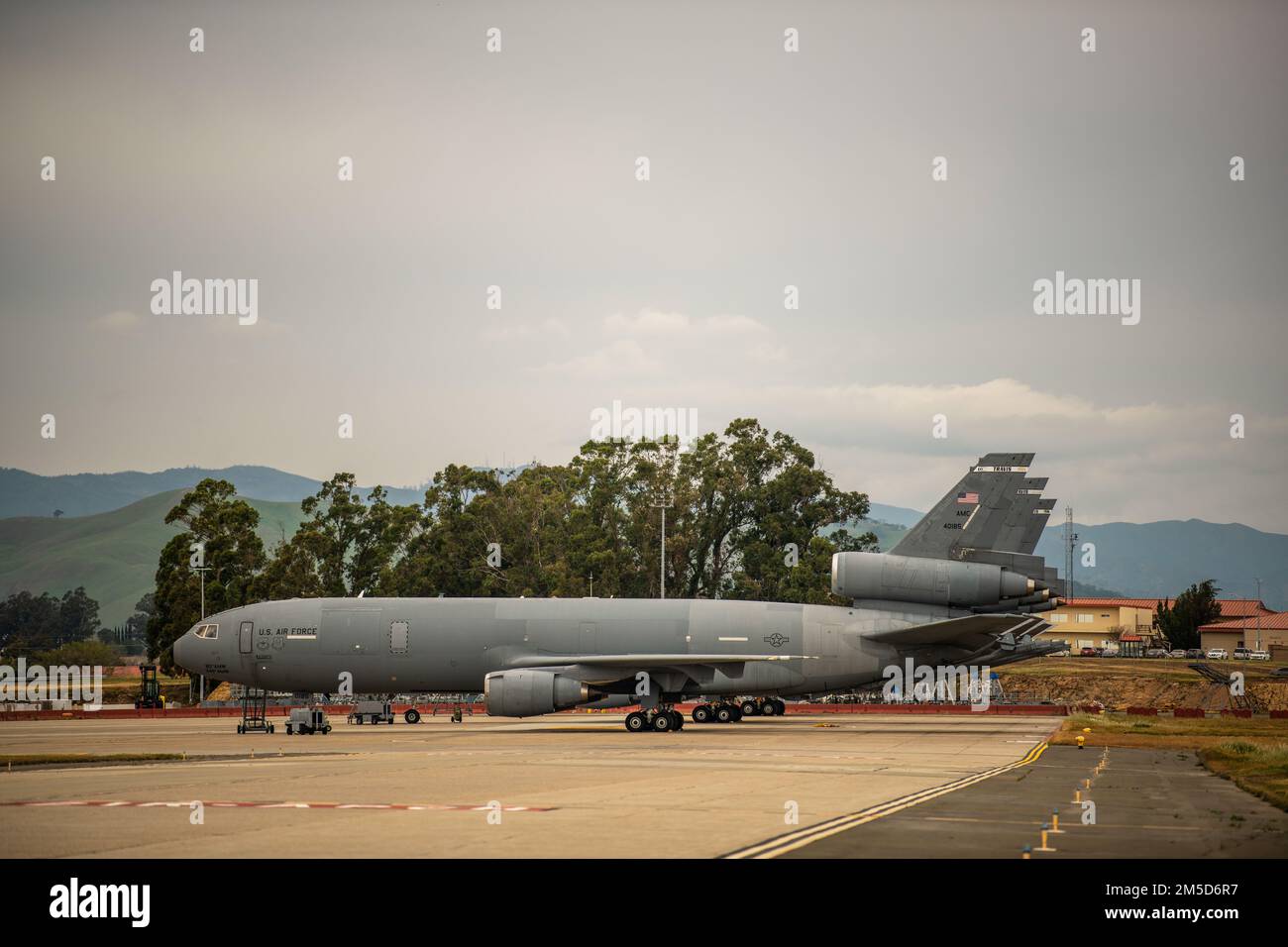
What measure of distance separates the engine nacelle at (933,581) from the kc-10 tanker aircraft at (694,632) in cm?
6

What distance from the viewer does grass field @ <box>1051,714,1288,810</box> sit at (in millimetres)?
29109

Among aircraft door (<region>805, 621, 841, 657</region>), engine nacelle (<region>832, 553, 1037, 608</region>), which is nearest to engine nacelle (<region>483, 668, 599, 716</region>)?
aircraft door (<region>805, 621, 841, 657</region>)

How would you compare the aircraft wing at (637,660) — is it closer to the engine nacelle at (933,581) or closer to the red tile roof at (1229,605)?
the engine nacelle at (933,581)

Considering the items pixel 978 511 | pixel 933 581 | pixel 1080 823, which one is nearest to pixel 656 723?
pixel 933 581

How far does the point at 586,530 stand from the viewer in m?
115

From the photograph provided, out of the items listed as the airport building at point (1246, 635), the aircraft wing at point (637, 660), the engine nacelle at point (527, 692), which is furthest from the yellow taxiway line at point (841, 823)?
the airport building at point (1246, 635)

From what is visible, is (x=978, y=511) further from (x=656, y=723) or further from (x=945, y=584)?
(x=656, y=723)

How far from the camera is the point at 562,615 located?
53.7 metres

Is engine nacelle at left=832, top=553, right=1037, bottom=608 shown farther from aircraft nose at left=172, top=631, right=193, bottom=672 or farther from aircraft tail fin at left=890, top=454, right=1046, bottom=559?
aircraft nose at left=172, top=631, right=193, bottom=672

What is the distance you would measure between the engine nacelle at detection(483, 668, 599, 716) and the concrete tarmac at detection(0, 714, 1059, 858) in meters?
1.24

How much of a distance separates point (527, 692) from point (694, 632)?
297 inches

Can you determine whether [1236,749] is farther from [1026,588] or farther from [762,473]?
[762,473]

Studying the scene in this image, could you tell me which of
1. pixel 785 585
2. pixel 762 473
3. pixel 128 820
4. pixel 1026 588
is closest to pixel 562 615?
pixel 1026 588

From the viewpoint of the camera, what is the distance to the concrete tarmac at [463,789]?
17391 millimetres
